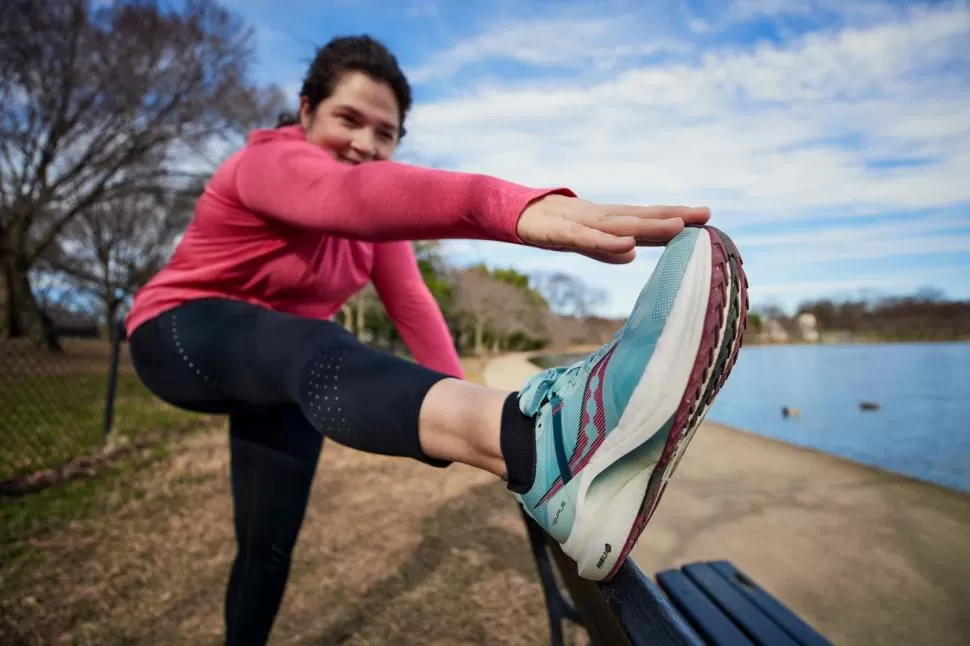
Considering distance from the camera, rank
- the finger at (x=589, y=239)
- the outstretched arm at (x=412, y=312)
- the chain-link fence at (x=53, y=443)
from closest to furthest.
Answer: the finger at (x=589, y=239), the outstretched arm at (x=412, y=312), the chain-link fence at (x=53, y=443)

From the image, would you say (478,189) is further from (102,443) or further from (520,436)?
(102,443)

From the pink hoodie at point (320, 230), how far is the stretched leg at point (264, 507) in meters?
0.32

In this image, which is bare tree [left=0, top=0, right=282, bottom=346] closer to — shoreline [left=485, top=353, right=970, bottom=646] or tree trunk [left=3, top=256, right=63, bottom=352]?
tree trunk [left=3, top=256, right=63, bottom=352]

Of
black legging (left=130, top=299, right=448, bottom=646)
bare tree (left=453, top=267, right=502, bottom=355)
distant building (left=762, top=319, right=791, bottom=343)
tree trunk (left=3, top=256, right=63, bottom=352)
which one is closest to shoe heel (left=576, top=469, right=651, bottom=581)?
black legging (left=130, top=299, right=448, bottom=646)

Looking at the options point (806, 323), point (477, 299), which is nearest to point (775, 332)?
point (806, 323)

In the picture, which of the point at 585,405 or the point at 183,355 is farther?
the point at 183,355

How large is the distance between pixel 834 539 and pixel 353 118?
253 centimetres

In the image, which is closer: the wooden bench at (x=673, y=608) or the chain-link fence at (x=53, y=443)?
the wooden bench at (x=673, y=608)

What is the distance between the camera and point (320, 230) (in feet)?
3.04

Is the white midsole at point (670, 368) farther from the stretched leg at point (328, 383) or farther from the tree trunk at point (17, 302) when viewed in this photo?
the tree trunk at point (17, 302)

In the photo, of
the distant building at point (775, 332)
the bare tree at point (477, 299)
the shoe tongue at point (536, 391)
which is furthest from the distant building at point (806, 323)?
the shoe tongue at point (536, 391)

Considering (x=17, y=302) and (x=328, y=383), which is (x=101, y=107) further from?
(x=328, y=383)

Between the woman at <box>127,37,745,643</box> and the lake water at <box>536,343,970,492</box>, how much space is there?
95.1 inches

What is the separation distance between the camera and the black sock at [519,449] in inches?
29.0
